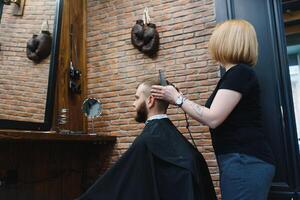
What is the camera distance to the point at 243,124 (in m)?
1.56

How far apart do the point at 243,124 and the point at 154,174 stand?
52 cm

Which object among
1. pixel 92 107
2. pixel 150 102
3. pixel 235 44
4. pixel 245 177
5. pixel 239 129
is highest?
pixel 235 44

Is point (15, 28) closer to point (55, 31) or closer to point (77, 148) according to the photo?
point (55, 31)

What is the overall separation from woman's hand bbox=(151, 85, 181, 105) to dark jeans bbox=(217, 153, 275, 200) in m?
0.42

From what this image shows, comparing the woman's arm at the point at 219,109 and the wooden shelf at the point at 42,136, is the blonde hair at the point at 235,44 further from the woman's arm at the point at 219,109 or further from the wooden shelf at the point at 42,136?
the wooden shelf at the point at 42,136

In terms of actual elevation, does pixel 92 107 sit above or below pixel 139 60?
below

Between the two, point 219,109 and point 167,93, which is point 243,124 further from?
point 167,93

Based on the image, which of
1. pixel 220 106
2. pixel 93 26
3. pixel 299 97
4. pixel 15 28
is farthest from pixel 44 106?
pixel 299 97

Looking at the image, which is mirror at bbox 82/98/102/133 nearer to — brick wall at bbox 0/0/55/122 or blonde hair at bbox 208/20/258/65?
brick wall at bbox 0/0/55/122

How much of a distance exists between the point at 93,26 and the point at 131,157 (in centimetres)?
208

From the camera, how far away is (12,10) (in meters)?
2.35

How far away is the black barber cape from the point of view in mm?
1618

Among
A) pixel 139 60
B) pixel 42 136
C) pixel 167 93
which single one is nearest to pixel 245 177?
pixel 167 93

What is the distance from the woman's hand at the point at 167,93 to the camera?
173cm
